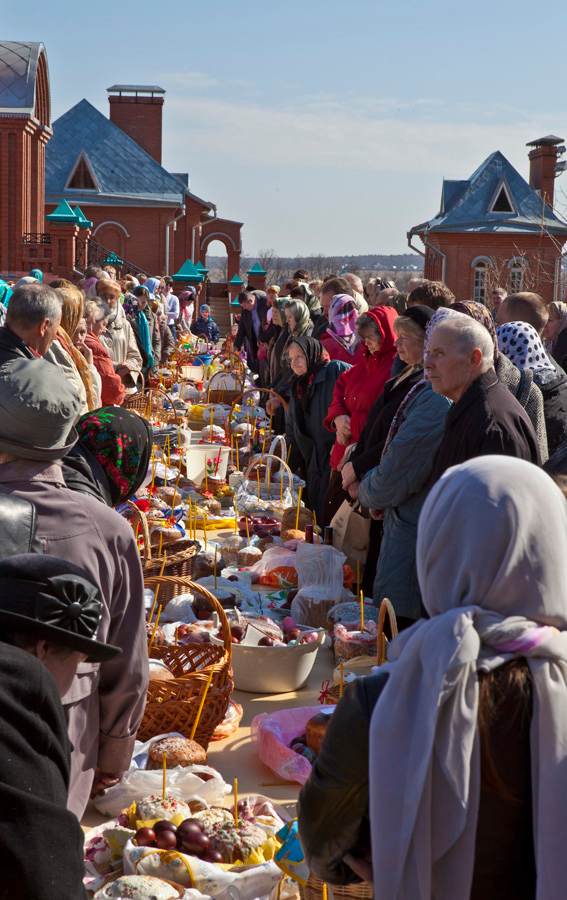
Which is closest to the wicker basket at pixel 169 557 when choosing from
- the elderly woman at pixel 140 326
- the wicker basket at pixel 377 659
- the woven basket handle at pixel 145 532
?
the woven basket handle at pixel 145 532

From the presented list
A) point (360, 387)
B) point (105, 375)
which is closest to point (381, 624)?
point (360, 387)

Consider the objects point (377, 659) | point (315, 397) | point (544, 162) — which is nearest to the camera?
point (377, 659)

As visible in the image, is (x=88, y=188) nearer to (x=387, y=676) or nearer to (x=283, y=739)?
(x=283, y=739)

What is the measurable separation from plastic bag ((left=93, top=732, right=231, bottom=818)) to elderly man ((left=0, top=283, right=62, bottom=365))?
Answer: 77.0 inches

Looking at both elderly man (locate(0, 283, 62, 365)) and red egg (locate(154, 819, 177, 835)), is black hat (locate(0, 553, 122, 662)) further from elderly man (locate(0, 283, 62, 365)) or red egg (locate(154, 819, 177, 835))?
elderly man (locate(0, 283, 62, 365))

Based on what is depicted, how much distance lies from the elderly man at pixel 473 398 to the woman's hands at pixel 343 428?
2047 millimetres

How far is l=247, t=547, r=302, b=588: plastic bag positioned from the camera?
462cm

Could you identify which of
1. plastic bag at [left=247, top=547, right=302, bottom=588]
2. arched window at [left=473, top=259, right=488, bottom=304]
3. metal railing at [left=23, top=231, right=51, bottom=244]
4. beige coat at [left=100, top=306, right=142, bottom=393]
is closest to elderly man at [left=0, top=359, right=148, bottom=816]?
plastic bag at [left=247, top=547, right=302, bottom=588]

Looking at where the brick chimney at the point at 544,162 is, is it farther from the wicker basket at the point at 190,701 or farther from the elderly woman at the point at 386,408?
the wicker basket at the point at 190,701

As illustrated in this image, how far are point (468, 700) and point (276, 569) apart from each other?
331 centimetres

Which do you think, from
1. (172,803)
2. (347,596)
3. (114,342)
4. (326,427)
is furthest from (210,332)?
(172,803)

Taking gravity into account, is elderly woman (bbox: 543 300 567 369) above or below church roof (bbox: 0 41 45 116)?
below

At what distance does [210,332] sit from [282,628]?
18978mm

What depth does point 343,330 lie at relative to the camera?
684cm
